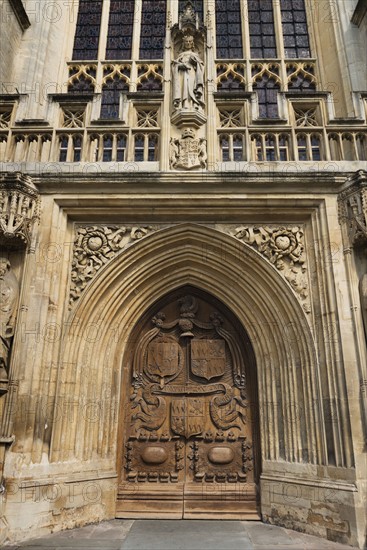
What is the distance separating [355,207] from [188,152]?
8.55ft

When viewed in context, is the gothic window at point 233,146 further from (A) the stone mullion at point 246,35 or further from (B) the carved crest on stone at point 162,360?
(B) the carved crest on stone at point 162,360

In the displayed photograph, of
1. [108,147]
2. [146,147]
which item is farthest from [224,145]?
[108,147]

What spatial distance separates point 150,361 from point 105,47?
718 centimetres

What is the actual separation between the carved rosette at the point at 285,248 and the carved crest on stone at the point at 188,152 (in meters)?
1.19

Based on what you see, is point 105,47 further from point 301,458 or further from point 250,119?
point 301,458

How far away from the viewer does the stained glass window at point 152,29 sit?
31.1ft

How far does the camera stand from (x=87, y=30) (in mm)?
9836

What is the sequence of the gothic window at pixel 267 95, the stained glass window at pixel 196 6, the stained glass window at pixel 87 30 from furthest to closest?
1. the stained glass window at pixel 196 6
2. the stained glass window at pixel 87 30
3. the gothic window at pixel 267 95

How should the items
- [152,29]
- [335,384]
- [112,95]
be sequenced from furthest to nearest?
[152,29] < [112,95] < [335,384]

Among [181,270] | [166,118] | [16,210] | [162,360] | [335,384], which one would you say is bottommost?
[335,384]

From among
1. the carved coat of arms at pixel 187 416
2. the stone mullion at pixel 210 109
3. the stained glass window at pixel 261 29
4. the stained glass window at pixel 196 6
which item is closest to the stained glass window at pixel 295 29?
the stained glass window at pixel 261 29

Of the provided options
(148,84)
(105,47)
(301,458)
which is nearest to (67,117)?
(148,84)

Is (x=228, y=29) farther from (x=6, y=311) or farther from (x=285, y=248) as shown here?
(x=6, y=311)

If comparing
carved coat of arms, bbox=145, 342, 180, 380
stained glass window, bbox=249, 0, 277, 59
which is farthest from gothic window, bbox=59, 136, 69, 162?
stained glass window, bbox=249, 0, 277, 59
